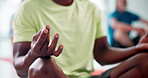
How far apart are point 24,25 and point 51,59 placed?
0.86 feet

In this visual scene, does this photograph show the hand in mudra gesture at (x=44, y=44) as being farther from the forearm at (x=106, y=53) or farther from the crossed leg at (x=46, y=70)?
the forearm at (x=106, y=53)

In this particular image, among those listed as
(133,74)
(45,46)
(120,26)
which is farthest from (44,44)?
(120,26)

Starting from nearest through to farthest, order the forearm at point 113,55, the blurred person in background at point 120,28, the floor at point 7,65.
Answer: the forearm at point 113,55, the floor at point 7,65, the blurred person in background at point 120,28

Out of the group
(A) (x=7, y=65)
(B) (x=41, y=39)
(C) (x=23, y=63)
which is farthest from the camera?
(A) (x=7, y=65)

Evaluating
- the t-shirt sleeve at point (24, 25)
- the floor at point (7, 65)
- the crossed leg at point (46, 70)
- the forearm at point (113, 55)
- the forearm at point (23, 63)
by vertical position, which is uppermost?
the crossed leg at point (46, 70)

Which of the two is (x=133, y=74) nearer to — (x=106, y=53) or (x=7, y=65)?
(x=106, y=53)

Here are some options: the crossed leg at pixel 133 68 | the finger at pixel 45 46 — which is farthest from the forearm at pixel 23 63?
the crossed leg at pixel 133 68

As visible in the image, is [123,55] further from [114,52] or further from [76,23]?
[76,23]

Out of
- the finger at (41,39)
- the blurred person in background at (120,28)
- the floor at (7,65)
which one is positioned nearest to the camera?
the finger at (41,39)

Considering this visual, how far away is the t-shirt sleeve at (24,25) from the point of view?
88 centimetres

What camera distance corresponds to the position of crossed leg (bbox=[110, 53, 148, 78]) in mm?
932

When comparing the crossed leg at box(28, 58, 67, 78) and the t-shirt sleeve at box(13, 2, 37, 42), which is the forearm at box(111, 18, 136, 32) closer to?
the t-shirt sleeve at box(13, 2, 37, 42)

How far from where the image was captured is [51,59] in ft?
2.22

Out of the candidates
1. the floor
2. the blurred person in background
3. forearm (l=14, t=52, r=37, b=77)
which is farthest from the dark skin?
the blurred person in background
